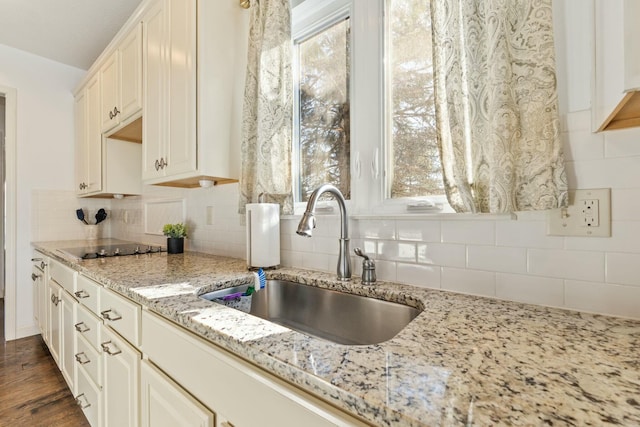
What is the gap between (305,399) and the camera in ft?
1.65

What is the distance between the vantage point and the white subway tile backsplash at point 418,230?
998mm

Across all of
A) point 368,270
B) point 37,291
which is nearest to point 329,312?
point 368,270

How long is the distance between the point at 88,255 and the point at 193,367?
57.8 inches

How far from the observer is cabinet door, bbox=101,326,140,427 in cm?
100

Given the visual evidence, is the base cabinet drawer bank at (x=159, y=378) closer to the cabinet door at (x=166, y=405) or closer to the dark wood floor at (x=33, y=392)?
the cabinet door at (x=166, y=405)

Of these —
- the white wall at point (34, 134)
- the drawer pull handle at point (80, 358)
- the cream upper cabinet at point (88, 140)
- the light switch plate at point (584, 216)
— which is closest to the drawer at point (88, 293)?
the drawer pull handle at point (80, 358)

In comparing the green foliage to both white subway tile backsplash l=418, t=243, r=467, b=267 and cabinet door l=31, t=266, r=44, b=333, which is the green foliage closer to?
cabinet door l=31, t=266, r=44, b=333

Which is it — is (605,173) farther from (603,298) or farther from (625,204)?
(603,298)

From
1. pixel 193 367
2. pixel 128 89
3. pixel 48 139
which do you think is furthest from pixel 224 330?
pixel 48 139

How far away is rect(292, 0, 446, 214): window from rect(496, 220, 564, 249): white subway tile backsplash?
23cm

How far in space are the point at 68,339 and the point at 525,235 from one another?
2353mm

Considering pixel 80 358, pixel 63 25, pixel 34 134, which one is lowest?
Answer: pixel 80 358

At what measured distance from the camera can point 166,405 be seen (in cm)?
84

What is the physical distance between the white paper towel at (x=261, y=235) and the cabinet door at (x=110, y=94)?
157cm
